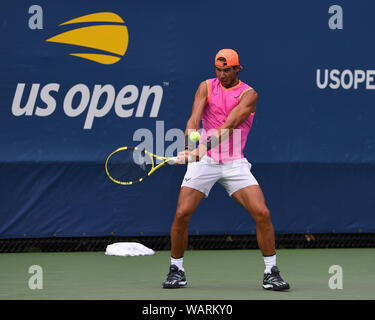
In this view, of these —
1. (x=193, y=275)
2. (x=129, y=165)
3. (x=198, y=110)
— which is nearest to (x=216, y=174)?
(x=198, y=110)

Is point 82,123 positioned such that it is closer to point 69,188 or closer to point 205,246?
point 69,188

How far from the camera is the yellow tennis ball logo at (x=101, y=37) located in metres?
8.70

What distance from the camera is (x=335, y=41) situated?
901cm

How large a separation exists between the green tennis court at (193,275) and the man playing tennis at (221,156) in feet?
1.08

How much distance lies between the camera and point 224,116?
21.2ft

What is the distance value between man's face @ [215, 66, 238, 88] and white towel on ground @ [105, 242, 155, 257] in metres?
2.75

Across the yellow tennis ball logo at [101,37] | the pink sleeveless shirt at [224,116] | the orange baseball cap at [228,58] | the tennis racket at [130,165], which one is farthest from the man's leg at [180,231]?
the yellow tennis ball logo at [101,37]

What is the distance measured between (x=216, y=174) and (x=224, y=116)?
1.40 ft

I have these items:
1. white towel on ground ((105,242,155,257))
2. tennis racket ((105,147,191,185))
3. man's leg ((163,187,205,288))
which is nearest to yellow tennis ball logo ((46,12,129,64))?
tennis racket ((105,147,191,185))

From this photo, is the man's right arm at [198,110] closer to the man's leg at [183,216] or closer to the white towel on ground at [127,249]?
the man's leg at [183,216]

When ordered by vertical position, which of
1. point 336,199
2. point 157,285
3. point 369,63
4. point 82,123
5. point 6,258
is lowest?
point 157,285

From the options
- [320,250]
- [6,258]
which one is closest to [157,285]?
[6,258]

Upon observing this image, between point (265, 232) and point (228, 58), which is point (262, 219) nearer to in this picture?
point (265, 232)

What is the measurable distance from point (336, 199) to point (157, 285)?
306cm
